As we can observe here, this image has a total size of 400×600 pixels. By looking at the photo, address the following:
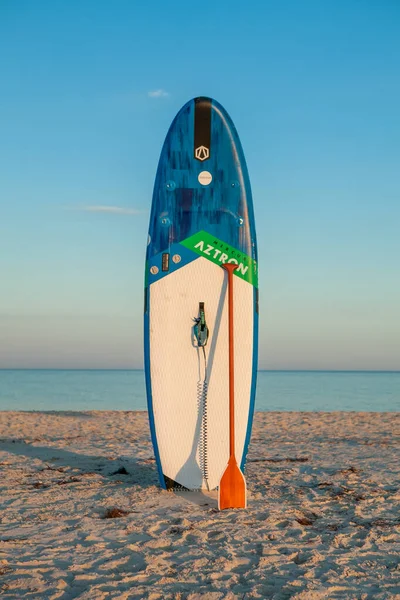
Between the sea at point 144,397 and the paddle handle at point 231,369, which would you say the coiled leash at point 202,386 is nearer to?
the paddle handle at point 231,369

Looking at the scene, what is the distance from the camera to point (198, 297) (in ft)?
17.4

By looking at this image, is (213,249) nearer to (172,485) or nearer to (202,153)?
(202,153)

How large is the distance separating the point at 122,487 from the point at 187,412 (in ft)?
2.79

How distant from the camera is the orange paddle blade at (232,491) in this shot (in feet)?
15.0

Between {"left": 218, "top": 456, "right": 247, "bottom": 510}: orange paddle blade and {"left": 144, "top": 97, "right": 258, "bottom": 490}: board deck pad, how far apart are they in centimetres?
58

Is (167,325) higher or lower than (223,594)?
higher

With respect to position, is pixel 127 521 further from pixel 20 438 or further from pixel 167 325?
pixel 20 438

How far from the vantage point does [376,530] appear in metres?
3.92

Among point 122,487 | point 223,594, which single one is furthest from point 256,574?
point 122,487

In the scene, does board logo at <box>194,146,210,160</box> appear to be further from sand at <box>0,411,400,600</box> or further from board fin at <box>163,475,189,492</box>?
sand at <box>0,411,400,600</box>

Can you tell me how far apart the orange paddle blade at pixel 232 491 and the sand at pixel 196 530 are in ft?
0.33

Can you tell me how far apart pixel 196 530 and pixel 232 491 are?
28.8 inches

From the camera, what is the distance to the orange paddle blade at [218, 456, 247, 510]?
4.56 m

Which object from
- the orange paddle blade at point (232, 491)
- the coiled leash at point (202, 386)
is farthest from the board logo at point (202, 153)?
the orange paddle blade at point (232, 491)
